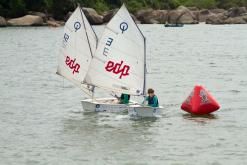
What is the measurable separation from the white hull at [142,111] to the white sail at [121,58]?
1.70 metres

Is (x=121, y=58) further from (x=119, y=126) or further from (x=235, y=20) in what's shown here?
(x=235, y=20)

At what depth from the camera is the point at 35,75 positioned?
63469 millimetres

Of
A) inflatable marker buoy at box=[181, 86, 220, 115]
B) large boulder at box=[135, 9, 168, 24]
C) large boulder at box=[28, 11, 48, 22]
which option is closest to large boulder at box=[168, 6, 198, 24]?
large boulder at box=[135, 9, 168, 24]

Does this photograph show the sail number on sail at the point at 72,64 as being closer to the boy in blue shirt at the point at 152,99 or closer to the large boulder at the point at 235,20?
the boy in blue shirt at the point at 152,99

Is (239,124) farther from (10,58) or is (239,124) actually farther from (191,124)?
(10,58)

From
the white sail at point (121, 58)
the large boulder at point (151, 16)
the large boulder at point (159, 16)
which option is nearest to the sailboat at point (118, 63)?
the white sail at point (121, 58)

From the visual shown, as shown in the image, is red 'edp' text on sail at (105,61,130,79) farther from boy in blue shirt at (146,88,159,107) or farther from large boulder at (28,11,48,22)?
large boulder at (28,11,48,22)

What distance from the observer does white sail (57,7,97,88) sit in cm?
4278

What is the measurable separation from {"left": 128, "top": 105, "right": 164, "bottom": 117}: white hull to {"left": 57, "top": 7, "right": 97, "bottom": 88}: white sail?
5350 mm

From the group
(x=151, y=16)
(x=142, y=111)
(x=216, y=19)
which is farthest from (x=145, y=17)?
(x=142, y=111)

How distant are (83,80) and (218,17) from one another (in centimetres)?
15534

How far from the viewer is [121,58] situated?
39906mm

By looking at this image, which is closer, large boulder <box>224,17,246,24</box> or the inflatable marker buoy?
the inflatable marker buoy

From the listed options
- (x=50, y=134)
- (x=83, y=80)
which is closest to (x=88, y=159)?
(x=50, y=134)
